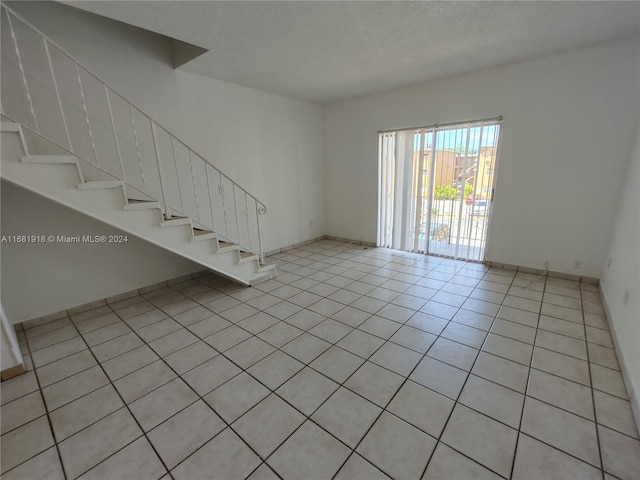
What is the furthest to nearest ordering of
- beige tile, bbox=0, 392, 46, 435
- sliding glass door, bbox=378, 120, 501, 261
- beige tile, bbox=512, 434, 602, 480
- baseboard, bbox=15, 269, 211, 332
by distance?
1. sliding glass door, bbox=378, 120, 501, 261
2. baseboard, bbox=15, 269, 211, 332
3. beige tile, bbox=0, 392, 46, 435
4. beige tile, bbox=512, 434, 602, 480

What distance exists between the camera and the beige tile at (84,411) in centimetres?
161

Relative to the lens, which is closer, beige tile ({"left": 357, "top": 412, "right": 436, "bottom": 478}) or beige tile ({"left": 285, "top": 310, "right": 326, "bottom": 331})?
beige tile ({"left": 357, "top": 412, "right": 436, "bottom": 478})

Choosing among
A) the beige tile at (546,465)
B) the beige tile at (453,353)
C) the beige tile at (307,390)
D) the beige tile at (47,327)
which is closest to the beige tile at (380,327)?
the beige tile at (453,353)

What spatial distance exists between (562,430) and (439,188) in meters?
3.31

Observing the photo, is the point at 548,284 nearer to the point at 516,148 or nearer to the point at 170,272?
the point at 516,148

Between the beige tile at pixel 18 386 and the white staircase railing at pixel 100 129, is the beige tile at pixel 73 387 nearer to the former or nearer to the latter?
the beige tile at pixel 18 386

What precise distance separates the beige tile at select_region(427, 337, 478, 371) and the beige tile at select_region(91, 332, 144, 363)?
2.50m

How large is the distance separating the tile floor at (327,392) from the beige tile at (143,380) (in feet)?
0.04

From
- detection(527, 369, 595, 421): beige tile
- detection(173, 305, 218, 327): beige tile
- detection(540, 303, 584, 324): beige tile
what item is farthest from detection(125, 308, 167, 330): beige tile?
detection(540, 303, 584, 324): beige tile

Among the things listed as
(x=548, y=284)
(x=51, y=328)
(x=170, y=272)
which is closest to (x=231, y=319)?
(x=170, y=272)

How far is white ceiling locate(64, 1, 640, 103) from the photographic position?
212cm

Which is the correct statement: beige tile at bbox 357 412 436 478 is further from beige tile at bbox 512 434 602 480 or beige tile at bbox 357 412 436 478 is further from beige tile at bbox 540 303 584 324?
beige tile at bbox 540 303 584 324

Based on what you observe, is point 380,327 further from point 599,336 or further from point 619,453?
point 599,336

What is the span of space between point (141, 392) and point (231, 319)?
38.8 inches
